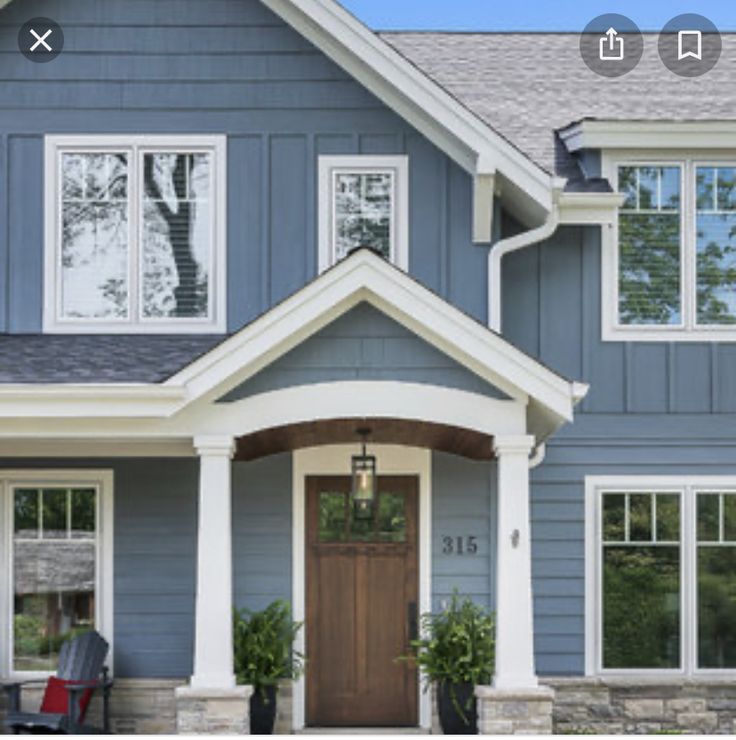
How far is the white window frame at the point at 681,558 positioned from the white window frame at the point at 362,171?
2.55 metres

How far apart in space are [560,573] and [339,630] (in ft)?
6.13

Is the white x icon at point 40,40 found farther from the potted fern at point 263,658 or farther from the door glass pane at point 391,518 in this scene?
the potted fern at point 263,658

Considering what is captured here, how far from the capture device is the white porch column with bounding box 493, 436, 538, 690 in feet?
31.5

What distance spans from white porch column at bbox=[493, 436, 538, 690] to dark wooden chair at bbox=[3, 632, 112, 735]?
317 centimetres

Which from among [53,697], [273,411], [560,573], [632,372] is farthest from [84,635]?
[632,372]

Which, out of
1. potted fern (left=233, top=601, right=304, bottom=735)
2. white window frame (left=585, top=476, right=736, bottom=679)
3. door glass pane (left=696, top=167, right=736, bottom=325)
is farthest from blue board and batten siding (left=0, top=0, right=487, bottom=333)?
potted fern (left=233, top=601, right=304, bottom=735)

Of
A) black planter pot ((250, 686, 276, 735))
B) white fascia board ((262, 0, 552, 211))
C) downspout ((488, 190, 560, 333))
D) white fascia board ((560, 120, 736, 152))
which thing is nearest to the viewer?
black planter pot ((250, 686, 276, 735))

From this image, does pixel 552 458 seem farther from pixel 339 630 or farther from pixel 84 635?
pixel 84 635

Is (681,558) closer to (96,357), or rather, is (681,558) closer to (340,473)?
(340,473)

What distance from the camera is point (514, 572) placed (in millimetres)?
9664

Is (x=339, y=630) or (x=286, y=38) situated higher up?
(x=286, y=38)

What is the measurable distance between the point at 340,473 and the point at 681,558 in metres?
2.90

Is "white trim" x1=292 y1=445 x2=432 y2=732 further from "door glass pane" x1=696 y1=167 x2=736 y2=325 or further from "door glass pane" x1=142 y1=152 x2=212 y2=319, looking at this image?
"door glass pane" x1=696 y1=167 x2=736 y2=325

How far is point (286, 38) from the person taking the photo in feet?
38.1
